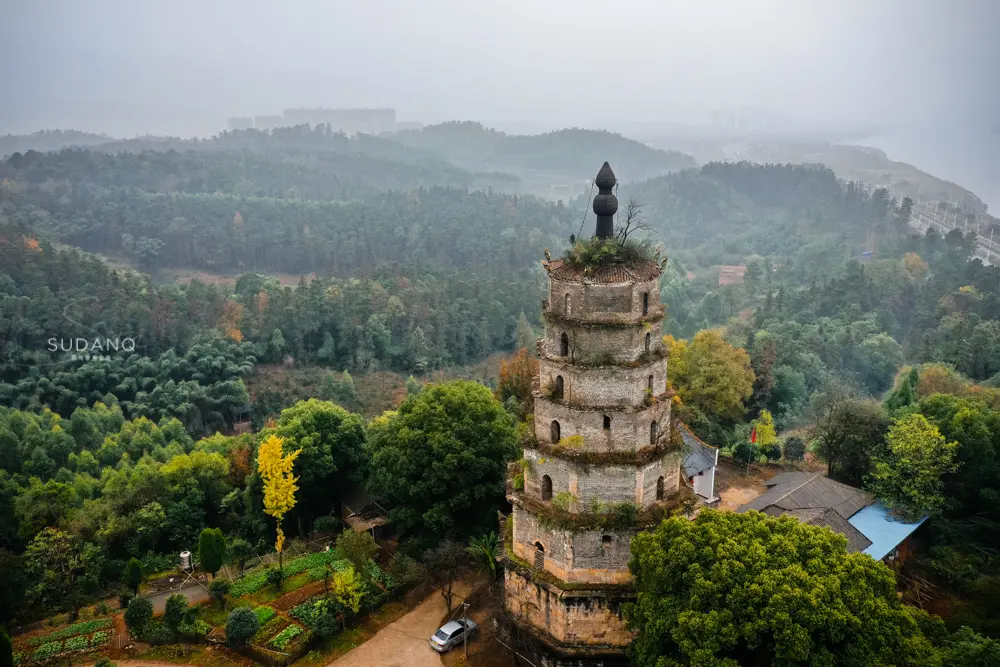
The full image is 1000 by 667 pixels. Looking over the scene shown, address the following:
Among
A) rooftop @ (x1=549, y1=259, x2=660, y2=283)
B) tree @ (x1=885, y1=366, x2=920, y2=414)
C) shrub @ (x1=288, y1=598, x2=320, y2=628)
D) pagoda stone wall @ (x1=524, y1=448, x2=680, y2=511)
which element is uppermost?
rooftop @ (x1=549, y1=259, x2=660, y2=283)

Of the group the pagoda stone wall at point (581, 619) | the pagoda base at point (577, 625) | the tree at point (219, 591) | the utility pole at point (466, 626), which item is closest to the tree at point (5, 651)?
the tree at point (219, 591)

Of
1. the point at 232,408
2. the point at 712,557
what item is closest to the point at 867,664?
the point at 712,557

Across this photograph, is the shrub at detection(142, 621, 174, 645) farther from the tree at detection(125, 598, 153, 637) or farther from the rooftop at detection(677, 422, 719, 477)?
the rooftop at detection(677, 422, 719, 477)

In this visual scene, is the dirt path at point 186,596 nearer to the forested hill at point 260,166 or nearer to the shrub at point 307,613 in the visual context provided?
the shrub at point 307,613

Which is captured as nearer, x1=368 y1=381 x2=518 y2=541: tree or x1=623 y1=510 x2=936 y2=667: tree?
x1=623 y1=510 x2=936 y2=667: tree

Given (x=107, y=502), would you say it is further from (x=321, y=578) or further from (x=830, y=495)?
(x=830, y=495)

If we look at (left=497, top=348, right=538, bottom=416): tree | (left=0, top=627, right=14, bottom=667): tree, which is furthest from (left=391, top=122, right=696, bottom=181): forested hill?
(left=0, top=627, right=14, bottom=667): tree
